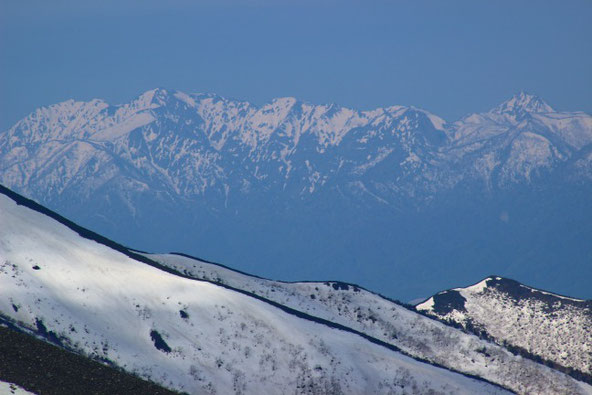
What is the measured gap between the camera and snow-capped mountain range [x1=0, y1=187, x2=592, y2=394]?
12156 cm

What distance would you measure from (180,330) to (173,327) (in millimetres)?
A: 994

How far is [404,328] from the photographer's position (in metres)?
188

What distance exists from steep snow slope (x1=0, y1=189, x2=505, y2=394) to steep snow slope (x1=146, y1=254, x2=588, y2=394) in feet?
66.1

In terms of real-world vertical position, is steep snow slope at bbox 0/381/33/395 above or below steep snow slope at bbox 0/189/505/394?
below

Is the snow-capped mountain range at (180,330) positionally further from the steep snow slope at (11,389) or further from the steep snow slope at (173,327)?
the steep snow slope at (11,389)

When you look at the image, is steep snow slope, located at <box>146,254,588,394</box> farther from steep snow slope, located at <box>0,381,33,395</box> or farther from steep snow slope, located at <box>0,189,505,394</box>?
steep snow slope, located at <box>0,381,33,395</box>

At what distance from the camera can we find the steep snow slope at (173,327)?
122 m

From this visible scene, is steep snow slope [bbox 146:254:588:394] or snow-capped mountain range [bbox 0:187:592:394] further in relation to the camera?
steep snow slope [bbox 146:254:588:394]

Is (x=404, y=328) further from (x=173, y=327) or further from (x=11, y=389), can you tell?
(x=11, y=389)

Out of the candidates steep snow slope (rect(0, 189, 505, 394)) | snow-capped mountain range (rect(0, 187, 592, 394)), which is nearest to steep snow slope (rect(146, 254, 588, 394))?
snow-capped mountain range (rect(0, 187, 592, 394))

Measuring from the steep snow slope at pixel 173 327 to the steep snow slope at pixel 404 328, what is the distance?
20133mm

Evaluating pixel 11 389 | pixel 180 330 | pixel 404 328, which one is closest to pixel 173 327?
pixel 180 330

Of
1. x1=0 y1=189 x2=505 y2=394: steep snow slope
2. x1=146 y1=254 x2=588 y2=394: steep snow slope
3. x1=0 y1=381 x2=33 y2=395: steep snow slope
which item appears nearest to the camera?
x1=0 y1=381 x2=33 y2=395: steep snow slope

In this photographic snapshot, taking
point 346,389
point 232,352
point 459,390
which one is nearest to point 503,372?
point 459,390
